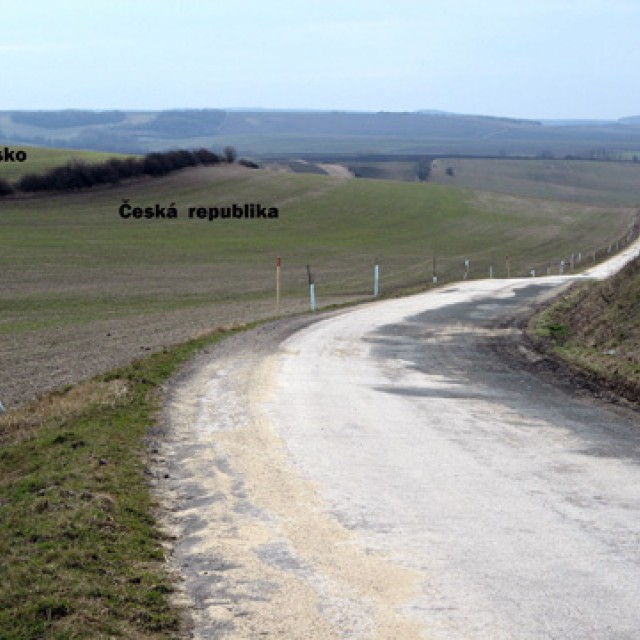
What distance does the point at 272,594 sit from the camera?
20.0ft

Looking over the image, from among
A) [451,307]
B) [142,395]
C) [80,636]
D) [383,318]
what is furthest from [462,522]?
[451,307]

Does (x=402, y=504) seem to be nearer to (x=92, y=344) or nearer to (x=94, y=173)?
(x=92, y=344)

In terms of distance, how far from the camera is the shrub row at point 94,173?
253 feet

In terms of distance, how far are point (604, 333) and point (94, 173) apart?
6858 centimetres

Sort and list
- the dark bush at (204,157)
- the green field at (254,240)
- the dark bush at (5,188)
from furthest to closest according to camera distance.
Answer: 1. the dark bush at (204,157)
2. the dark bush at (5,188)
3. the green field at (254,240)

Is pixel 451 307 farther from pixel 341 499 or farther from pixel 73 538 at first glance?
pixel 73 538

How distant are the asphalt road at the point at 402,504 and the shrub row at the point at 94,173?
65.5 meters

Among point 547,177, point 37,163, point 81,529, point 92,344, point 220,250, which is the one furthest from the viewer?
point 547,177

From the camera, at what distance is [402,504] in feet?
26.7

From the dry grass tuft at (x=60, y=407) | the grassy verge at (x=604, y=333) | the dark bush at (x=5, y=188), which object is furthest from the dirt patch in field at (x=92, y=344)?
the dark bush at (x=5, y=188)

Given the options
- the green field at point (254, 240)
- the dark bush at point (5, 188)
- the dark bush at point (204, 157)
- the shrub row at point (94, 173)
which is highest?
the dark bush at point (204, 157)

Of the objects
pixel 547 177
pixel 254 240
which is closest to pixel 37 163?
pixel 254 240

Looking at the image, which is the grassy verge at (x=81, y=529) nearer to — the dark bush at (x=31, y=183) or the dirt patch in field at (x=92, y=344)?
the dirt patch in field at (x=92, y=344)

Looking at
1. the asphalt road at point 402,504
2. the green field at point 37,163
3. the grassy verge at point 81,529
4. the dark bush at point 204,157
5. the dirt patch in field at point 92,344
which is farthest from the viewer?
the dark bush at point 204,157
